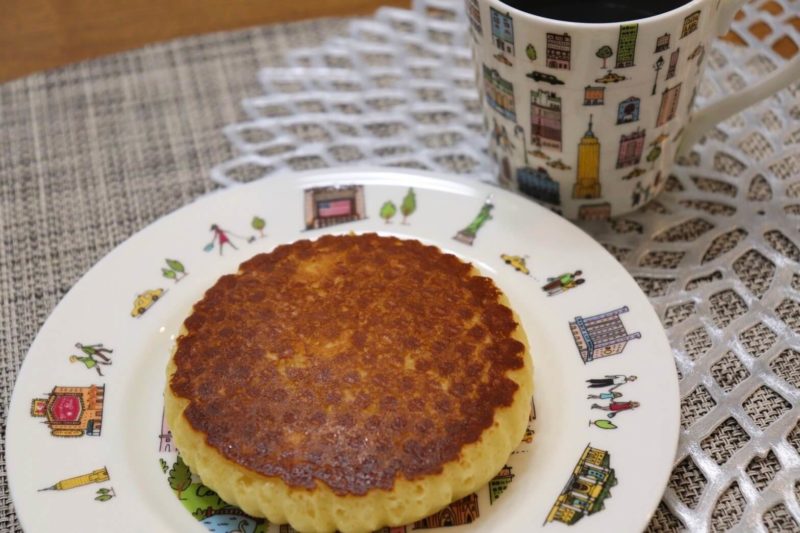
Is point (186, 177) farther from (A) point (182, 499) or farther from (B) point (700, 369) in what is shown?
(B) point (700, 369)

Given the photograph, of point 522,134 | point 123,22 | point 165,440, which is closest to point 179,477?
point 165,440

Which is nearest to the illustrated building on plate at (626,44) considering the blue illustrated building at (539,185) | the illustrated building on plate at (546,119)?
the illustrated building on plate at (546,119)

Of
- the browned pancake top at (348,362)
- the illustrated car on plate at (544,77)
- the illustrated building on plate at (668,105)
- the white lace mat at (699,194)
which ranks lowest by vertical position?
the white lace mat at (699,194)

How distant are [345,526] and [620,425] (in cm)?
33

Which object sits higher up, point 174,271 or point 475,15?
point 475,15

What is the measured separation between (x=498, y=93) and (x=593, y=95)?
0.15 m

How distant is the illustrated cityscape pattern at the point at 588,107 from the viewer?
1.14 metres

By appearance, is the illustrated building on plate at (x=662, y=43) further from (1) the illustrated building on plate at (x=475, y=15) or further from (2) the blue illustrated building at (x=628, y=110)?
(1) the illustrated building on plate at (x=475, y=15)

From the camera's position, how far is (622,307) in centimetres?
114

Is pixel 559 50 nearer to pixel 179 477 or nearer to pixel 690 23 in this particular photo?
pixel 690 23

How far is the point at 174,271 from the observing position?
1.24 m

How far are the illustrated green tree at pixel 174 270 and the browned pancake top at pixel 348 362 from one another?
0.11m

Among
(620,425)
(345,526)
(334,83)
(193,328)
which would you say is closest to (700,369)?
(620,425)

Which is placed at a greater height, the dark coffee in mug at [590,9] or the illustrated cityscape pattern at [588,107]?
the dark coffee in mug at [590,9]
